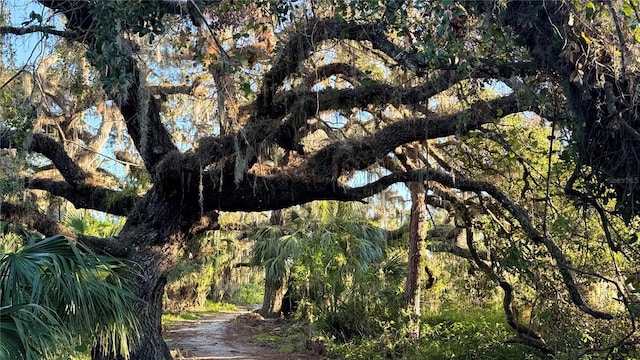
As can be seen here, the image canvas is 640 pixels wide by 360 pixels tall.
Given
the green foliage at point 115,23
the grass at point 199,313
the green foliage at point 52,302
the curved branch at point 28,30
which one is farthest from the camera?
the grass at point 199,313

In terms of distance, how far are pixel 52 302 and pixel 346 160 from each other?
348 cm

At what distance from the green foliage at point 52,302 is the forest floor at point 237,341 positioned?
16.3 feet

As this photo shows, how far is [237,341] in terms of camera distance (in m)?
13.4

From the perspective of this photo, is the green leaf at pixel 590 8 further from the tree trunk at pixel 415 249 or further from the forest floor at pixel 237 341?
the forest floor at pixel 237 341

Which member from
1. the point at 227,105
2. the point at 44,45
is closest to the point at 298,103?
the point at 227,105

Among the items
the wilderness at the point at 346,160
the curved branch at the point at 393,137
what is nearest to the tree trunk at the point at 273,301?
the wilderness at the point at 346,160

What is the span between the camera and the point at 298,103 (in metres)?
6.09

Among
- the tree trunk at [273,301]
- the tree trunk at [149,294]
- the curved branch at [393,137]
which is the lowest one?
the tree trunk at [273,301]

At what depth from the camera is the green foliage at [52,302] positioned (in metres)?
3.31

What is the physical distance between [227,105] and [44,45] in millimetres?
1878

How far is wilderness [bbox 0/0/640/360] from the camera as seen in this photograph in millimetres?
3539

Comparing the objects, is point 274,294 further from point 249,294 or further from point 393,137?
point 249,294

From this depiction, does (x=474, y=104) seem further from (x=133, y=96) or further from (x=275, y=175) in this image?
(x=133, y=96)

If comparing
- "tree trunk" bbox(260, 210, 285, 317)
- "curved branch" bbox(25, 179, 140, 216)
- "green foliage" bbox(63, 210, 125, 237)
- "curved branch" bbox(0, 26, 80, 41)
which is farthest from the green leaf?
"tree trunk" bbox(260, 210, 285, 317)
